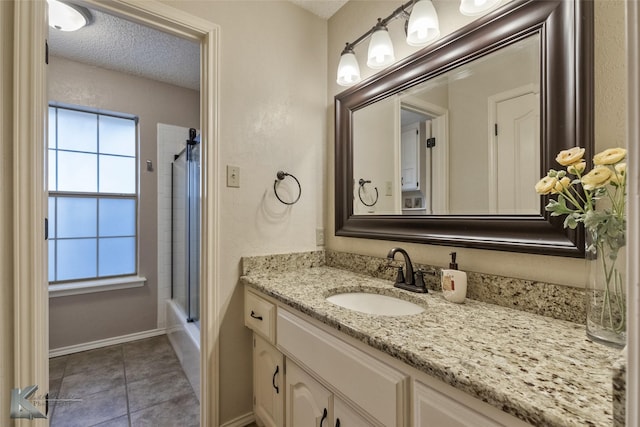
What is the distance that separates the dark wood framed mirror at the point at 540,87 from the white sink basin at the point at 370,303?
0.95 ft

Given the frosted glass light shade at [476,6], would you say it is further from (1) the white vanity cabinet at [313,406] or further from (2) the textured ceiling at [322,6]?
(1) the white vanity cabinet at [313,406]

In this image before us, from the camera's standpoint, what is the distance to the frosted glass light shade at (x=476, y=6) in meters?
1.00

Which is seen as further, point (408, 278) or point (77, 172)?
point (77, 172)

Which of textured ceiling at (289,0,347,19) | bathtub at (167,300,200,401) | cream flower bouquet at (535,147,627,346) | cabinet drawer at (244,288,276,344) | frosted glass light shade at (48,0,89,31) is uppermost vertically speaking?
textured ceiling at (289,0,347,19)

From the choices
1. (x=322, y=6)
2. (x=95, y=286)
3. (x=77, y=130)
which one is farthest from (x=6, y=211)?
(x=77, y=130)

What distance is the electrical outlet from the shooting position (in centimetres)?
148

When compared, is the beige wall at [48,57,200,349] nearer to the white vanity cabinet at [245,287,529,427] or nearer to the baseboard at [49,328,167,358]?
the baseboard at [49,328,167,358]

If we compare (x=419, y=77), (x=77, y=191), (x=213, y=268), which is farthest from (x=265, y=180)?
(x=77, y=191)

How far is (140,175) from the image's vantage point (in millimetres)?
2701

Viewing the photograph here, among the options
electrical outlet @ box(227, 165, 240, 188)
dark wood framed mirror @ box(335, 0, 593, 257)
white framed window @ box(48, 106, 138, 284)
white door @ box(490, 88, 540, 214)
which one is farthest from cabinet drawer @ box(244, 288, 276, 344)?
white framed window @ box(48, 106, 138, 284)

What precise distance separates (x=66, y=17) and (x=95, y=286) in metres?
1.99

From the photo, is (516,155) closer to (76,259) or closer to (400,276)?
(400,276)

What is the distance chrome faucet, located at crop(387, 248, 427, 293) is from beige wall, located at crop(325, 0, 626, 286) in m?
0.10

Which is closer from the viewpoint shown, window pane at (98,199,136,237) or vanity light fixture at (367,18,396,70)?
vanity light fixture at (367,18,396,70)
